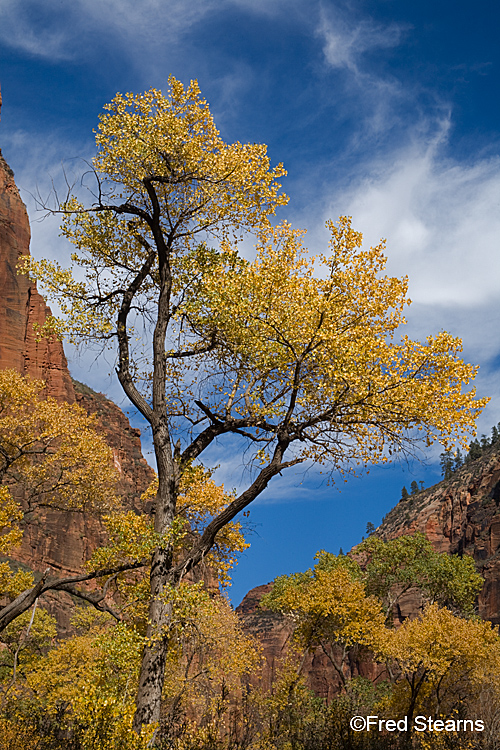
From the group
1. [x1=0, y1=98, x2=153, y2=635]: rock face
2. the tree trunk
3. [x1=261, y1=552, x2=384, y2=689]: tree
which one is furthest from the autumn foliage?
[x1=0, y1=98, x2=153, y2=635]: rock face

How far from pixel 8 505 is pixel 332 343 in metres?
14.0

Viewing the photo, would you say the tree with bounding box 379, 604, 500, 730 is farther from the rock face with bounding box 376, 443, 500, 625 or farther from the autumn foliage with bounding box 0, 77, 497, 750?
the rock face with bounding box 376, 443, 500, 625

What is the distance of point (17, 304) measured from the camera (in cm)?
7694

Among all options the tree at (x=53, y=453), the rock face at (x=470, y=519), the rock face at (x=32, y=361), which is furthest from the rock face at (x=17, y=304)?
the rock face at (x=470, y=519)

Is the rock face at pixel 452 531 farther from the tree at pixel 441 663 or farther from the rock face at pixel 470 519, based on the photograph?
the tree at pixel 441 663

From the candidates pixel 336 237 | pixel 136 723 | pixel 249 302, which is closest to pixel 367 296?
pixel 336 237

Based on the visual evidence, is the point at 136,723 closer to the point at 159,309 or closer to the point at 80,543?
the point at 159,309

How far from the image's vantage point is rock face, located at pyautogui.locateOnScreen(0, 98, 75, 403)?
2980 inches

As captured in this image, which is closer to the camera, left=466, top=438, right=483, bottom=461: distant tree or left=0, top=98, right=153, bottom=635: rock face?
left=0, top=98, right=153, bottom=635: rock face

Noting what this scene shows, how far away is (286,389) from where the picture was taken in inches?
426

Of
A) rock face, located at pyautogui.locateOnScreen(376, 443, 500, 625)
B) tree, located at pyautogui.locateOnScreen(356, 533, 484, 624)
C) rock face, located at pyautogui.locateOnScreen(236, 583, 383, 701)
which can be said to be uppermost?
rock face, located at pyautogui.locateOnScreen(376, 443, 500, 625)

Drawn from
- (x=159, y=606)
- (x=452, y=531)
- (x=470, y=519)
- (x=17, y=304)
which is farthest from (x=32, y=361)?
(x=159, y=606)

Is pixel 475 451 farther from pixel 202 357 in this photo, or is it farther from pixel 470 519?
pixel 202 357

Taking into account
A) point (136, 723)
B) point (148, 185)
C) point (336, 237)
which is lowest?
point (136, 723)
